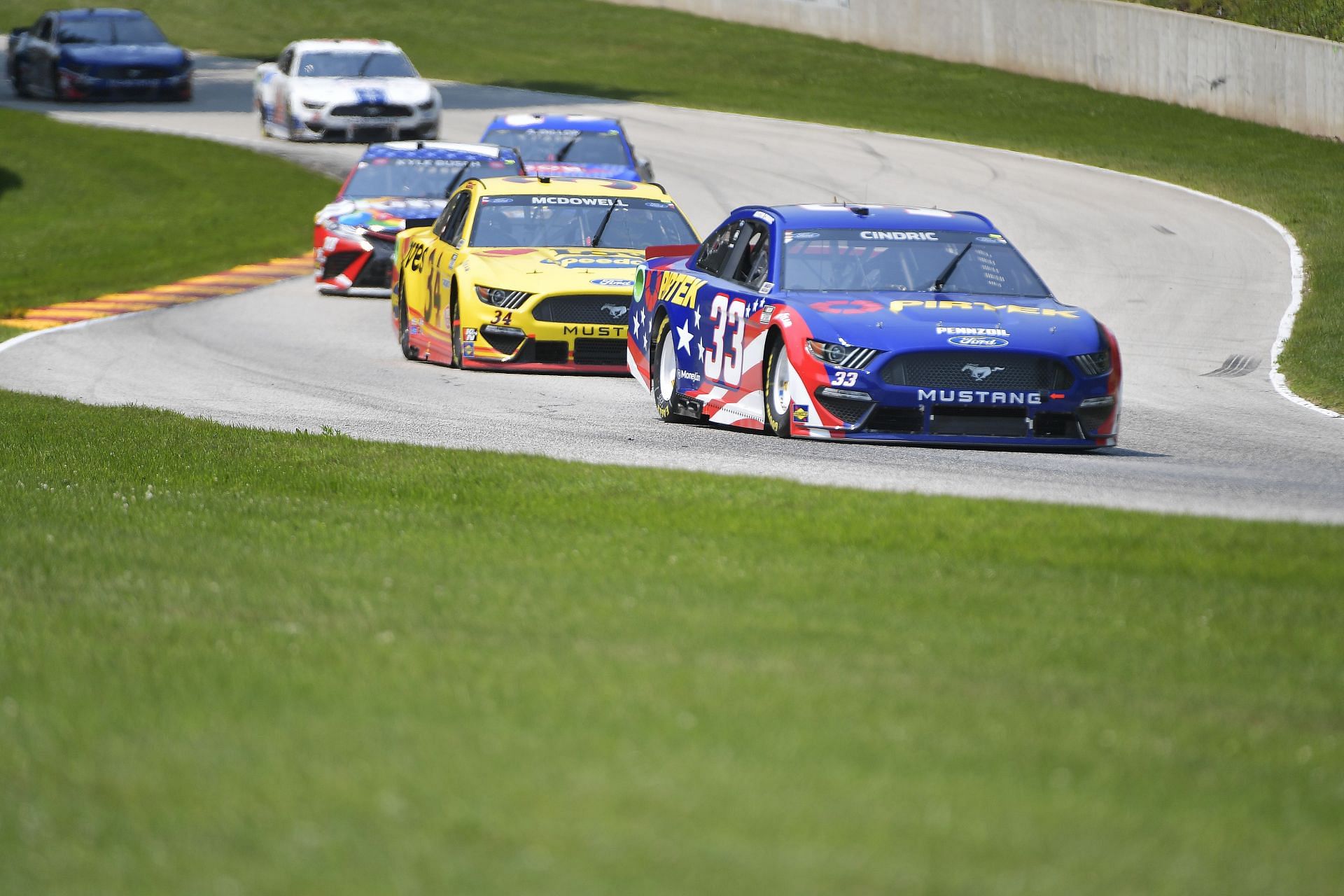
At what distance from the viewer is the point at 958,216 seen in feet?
41.8

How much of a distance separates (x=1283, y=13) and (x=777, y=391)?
2249cm

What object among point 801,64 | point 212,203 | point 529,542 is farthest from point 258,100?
point 529,542

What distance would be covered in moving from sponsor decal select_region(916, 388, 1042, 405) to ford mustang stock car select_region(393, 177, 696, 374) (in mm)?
4483

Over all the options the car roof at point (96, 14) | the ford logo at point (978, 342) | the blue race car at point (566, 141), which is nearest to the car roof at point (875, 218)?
the ford logo at point (978, 342)

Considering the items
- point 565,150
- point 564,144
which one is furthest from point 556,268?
point 564,144

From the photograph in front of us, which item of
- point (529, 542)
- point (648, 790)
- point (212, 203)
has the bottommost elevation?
point (212, 203)

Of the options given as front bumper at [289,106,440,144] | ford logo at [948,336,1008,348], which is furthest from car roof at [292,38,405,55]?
ford logo at [948,336,1008,348]

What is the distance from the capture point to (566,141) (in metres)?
23.8

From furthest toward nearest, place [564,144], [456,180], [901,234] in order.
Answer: [564,144], [456,180], [901,234]

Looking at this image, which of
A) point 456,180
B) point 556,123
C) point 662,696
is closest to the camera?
point 662,696

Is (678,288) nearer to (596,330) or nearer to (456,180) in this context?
(596,330)

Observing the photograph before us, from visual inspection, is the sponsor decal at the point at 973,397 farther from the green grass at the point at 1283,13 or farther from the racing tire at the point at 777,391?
the green grass at the point at 1283,13

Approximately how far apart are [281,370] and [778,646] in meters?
9.93

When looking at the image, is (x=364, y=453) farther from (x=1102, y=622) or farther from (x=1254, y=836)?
(x=1254, y=836)
